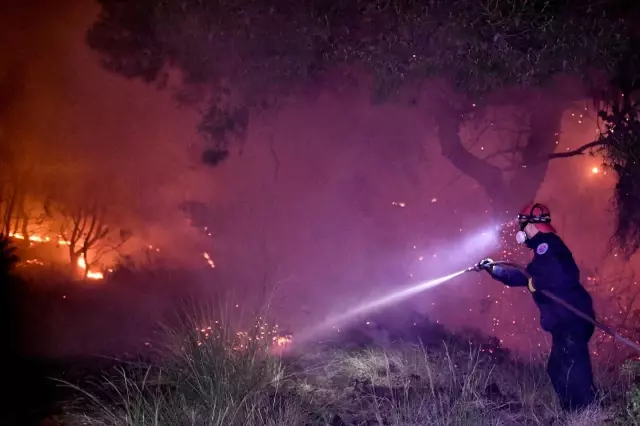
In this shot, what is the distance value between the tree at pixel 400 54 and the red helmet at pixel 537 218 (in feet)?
5.32

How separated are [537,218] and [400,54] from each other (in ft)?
7.41

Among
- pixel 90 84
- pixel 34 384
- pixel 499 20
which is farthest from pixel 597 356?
pixel 90 84

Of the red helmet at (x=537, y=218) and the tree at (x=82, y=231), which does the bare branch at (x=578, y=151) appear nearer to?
the red helmet at (x=537, y=218)

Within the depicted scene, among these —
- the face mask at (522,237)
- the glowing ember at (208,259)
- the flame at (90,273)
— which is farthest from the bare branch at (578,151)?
the flame at (90,273)

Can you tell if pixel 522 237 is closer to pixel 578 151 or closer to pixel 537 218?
pixel 537 218

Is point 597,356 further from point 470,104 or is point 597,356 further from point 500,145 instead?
point 470,104

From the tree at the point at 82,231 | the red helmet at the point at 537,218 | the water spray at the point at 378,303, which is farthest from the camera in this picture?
the water spray at the point at 378,303

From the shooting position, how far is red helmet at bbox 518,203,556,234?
4.70m

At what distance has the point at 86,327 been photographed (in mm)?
6637

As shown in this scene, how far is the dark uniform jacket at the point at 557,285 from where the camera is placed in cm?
443

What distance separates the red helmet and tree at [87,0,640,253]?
162cm

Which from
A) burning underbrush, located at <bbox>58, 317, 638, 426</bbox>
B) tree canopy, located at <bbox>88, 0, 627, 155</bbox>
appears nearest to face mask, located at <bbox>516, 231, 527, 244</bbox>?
burning underbrush, located at <bbox>58, 317, 638, 426</bbox>

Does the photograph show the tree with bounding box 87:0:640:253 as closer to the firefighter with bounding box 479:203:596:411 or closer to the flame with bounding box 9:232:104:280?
the firefighter with bounding box 479:203:596:411

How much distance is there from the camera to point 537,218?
473cm
